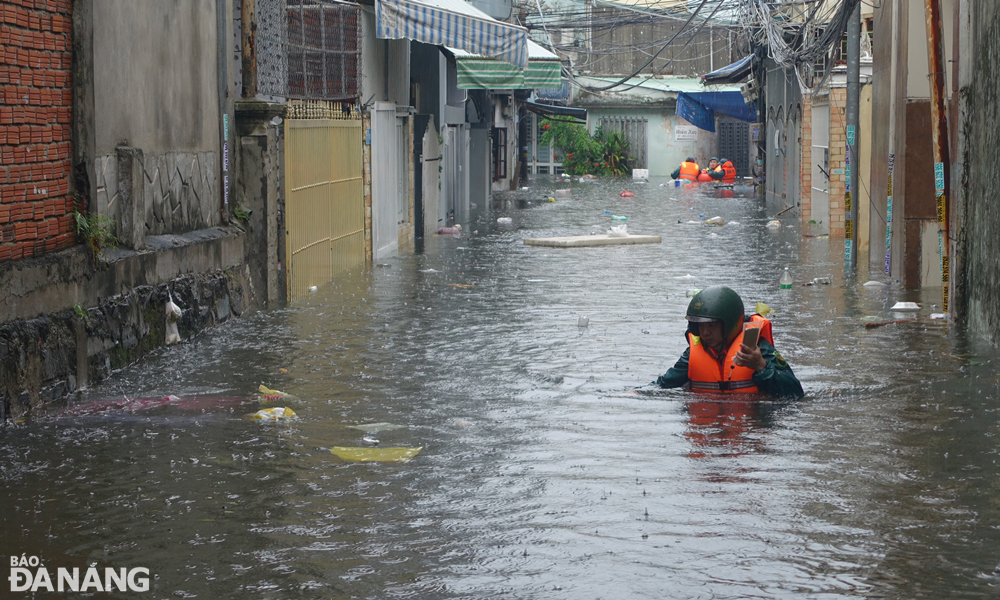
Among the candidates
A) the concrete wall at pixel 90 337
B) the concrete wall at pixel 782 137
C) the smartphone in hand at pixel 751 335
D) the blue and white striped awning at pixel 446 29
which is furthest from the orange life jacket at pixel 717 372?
the concrete wall at pixel 782 137

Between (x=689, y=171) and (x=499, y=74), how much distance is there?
2058cm

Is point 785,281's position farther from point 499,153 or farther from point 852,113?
point 499,153

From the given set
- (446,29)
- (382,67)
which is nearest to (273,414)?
(446,29)

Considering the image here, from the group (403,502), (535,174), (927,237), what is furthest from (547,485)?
(535,174)

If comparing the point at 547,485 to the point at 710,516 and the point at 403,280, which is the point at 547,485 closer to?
the point at 710,516

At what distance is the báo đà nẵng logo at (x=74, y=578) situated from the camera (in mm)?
4680

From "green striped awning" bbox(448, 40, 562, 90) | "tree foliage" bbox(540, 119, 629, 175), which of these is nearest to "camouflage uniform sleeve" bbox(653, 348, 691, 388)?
"green striped awning" bbox(448, 40, 562, 90)

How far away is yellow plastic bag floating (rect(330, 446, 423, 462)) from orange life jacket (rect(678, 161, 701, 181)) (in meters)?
40.1

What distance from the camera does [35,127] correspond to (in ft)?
26.9

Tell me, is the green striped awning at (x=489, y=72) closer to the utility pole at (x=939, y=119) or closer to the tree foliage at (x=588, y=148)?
the utility pole at (x=939, y=119)

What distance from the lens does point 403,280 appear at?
15.8 meters

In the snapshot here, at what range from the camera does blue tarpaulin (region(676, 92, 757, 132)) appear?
44.0 meters

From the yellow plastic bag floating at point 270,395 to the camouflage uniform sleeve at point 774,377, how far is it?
3.04m

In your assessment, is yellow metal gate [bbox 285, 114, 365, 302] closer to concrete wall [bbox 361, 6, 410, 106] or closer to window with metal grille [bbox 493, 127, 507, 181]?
concrete wall [bbox 361, 6, 410, 106]
